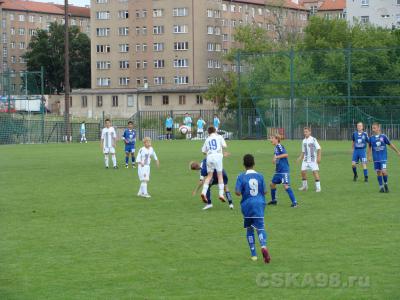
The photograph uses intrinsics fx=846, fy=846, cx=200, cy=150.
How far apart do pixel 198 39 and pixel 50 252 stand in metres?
110

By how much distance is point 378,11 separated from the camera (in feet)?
406

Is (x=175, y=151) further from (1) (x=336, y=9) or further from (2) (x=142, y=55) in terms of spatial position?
(1) (x=336, y=9)

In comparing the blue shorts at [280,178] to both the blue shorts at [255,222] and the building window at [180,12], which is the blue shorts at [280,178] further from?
the building window at [180,12]

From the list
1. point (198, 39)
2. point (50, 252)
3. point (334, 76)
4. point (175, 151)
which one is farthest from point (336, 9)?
point (50, 252)

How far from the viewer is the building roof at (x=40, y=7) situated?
509 feet

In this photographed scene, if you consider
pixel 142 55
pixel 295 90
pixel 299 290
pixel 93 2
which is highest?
pixel 93 2

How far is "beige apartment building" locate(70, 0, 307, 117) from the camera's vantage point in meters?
119

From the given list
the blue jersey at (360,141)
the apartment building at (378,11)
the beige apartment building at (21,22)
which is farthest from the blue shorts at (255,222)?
the beige apartment building at (21,22)

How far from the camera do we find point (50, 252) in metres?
14.4

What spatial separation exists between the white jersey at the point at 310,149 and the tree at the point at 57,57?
113 m

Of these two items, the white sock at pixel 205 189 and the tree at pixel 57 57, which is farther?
the tree at pixel 57 57

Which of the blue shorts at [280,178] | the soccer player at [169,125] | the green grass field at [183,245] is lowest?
the green grass field at [183,245]

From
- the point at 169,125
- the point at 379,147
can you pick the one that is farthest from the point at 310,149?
the point at 169,125

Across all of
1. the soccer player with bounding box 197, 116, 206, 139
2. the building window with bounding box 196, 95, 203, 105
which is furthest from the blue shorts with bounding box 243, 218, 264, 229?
the building window with bounding box 196, 95, 203, 105
